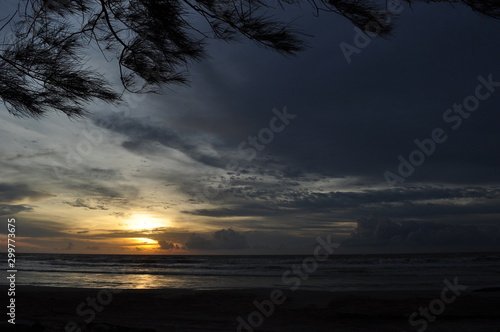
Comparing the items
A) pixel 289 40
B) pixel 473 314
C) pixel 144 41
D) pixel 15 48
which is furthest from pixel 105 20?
pixel 473 314

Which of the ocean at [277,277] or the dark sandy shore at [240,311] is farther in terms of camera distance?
the ocean at [277,277]

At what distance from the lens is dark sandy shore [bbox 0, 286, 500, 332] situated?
6383mm

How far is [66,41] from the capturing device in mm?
4062

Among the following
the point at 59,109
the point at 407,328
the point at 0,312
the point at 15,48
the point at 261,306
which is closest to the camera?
the point at 15,48

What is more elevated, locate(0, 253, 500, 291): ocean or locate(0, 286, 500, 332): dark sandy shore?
locate(0, 253, 500, 291): ocean

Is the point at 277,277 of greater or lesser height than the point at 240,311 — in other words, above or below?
above

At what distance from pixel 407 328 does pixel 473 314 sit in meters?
1.95

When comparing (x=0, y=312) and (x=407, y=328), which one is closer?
(x=407, y=328)

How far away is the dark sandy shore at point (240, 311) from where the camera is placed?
638 cm

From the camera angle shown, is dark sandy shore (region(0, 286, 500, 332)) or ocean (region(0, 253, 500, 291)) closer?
dark sandy shore (region(0, 286, 500, 332))

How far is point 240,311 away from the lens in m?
8.30

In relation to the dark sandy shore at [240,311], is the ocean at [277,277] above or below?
above

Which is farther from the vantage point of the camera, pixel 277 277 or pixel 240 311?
pixel 277 277

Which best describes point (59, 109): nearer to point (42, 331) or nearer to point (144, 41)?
point (144, 41)
